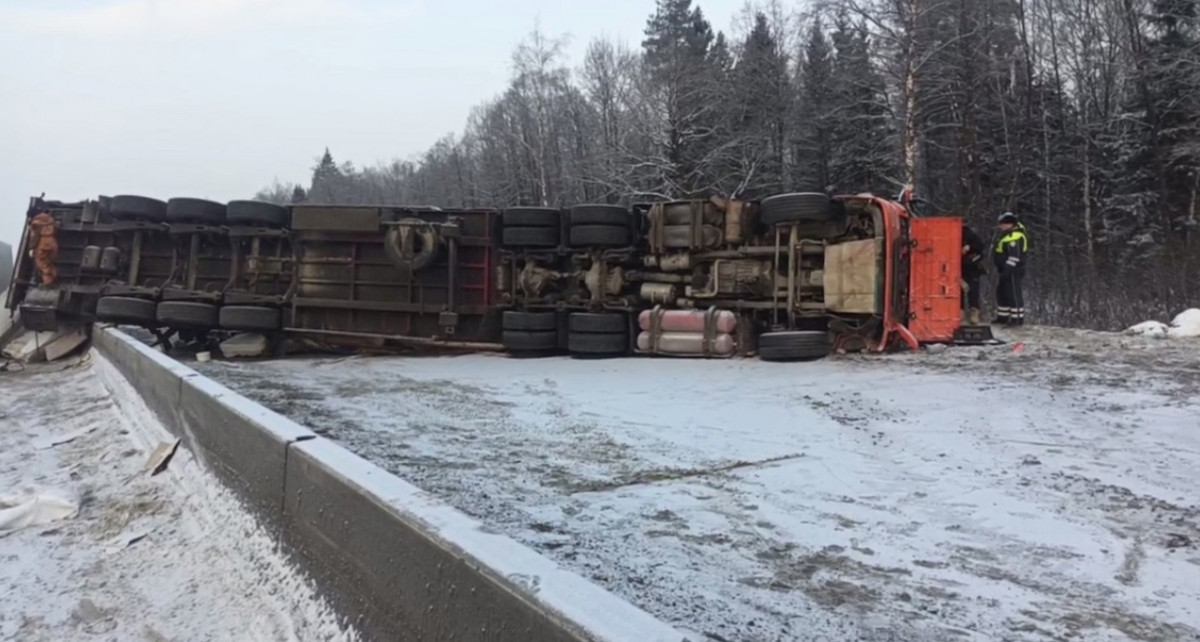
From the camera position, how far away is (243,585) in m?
2.42

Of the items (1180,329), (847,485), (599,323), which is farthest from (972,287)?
(847,485)

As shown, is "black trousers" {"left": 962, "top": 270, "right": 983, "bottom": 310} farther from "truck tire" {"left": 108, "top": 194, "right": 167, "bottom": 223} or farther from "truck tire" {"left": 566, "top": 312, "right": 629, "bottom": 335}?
"truck tire" {"left": 108, "top": 194, "right": 167, "bottom": 223}

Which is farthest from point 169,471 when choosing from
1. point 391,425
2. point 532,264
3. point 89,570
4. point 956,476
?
point 532,264

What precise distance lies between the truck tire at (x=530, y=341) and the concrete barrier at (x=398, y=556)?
5.68 m

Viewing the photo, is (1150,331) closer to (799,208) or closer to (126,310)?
(799,208)

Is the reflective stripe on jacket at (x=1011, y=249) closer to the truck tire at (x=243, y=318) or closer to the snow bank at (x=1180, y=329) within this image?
the snow bank at (x=1180, y=329)

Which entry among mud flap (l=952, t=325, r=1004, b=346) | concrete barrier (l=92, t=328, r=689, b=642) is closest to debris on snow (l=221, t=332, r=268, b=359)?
concrete barrier (l=92, t=328, r=689, b=642)

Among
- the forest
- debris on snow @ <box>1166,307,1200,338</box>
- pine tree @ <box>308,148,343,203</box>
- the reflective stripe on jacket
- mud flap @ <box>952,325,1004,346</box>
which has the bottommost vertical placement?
mud flap @ <box>952,325,1004,346</box>

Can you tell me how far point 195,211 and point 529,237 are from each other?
154 inches

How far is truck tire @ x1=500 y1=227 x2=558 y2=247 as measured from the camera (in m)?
8.94

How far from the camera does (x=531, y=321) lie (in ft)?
28.9

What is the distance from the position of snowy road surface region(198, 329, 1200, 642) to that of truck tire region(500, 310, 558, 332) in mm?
2171

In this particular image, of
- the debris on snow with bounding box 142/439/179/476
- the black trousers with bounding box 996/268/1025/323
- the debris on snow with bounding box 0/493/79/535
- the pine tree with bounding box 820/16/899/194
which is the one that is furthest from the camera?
the pine tree with bounding box 820/16/899/194

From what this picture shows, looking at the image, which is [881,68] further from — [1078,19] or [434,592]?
[434,592]
